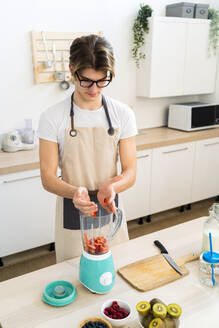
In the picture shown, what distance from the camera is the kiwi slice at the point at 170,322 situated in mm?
905

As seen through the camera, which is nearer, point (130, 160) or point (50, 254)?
point (130, 160)

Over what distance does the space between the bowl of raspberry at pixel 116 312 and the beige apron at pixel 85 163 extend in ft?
1.51

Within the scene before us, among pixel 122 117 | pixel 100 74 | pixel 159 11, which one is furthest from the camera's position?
pixel 159 11

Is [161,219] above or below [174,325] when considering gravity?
below

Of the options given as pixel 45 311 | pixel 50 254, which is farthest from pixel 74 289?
pixel 50 254

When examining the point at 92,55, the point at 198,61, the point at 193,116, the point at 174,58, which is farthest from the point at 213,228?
the point at 198,61

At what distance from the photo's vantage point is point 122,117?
1461mm

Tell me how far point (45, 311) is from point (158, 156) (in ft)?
7.29

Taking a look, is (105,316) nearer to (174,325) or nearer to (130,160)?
(174,325)

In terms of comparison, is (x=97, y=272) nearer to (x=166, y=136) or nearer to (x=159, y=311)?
(x=159, y=311)

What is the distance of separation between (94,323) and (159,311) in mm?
199

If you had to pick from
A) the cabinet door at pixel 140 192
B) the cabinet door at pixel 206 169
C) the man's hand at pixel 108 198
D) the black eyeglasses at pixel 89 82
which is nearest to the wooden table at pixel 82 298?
the man's hand at pixel 108 198

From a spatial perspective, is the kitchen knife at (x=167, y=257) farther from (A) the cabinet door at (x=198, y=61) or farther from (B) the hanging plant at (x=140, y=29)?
(A) the cabinet door at (x=198, y=61)

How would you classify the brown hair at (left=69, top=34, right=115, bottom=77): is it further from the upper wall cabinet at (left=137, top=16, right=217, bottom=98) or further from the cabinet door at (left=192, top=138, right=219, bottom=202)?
the cabinet door at (left=192, top=138, right=219, bottom=202)
